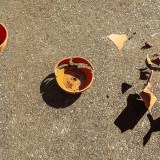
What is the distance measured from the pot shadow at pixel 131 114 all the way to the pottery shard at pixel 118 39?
36.6 inches

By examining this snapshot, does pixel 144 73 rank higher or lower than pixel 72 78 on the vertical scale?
higher

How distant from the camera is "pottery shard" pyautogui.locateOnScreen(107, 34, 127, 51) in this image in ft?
21.2

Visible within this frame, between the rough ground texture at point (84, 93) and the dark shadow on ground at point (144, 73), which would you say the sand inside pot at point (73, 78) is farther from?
the dark shadow on ground at point (144, 73)

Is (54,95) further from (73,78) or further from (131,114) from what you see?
(131,114)

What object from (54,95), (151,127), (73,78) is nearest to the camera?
(151,127)

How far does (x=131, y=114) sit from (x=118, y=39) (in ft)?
4.47

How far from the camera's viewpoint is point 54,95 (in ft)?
19.5

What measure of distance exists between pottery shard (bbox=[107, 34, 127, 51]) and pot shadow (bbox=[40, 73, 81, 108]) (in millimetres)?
1164

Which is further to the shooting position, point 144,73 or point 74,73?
point 144,73

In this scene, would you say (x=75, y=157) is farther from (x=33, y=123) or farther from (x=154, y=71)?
(x=154, y=71)

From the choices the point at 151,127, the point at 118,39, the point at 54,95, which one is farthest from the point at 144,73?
the point at 54,95

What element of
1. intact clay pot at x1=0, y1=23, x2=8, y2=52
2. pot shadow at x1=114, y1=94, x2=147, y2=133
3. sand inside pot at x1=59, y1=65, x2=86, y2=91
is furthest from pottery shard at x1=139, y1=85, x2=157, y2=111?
intact clay pot at x1=0, y1=23, x2=8, y2=52

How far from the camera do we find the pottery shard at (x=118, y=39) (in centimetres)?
646

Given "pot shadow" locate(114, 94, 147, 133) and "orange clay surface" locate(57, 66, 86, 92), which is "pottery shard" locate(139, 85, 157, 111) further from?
"orange clay surface" locate(57, 66, 86, 92)
